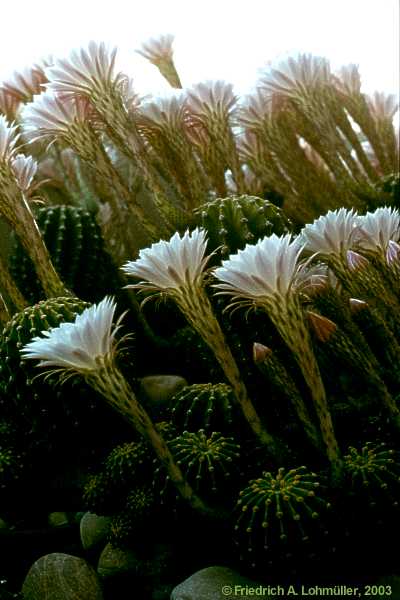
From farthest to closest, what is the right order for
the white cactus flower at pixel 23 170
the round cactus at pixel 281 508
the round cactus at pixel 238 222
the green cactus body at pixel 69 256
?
1. the green cactus body at pixel 69 256
2. the white cactus flower at pixel 23 170
3. the round cactus at pixel 238 222
4. the round cactus at pixel 281 508

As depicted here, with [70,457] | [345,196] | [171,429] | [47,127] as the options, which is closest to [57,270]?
[47,127]

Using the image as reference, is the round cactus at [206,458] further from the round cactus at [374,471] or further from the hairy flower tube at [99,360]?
the round cactus at [374,471]

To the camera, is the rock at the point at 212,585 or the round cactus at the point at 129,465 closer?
the rock at the point at 212,585

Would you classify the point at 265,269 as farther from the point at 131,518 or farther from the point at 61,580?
the point at 61,580

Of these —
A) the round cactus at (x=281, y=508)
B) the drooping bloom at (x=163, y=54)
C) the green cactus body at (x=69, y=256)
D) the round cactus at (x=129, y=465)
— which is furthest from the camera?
the drooping bloom at (x=163, y=54)

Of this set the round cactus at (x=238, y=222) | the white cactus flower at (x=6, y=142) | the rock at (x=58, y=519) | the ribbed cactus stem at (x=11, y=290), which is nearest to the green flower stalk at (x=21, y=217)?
the white cactus flower at (x=6, y=142)

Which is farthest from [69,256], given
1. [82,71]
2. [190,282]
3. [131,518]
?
[131,518]
